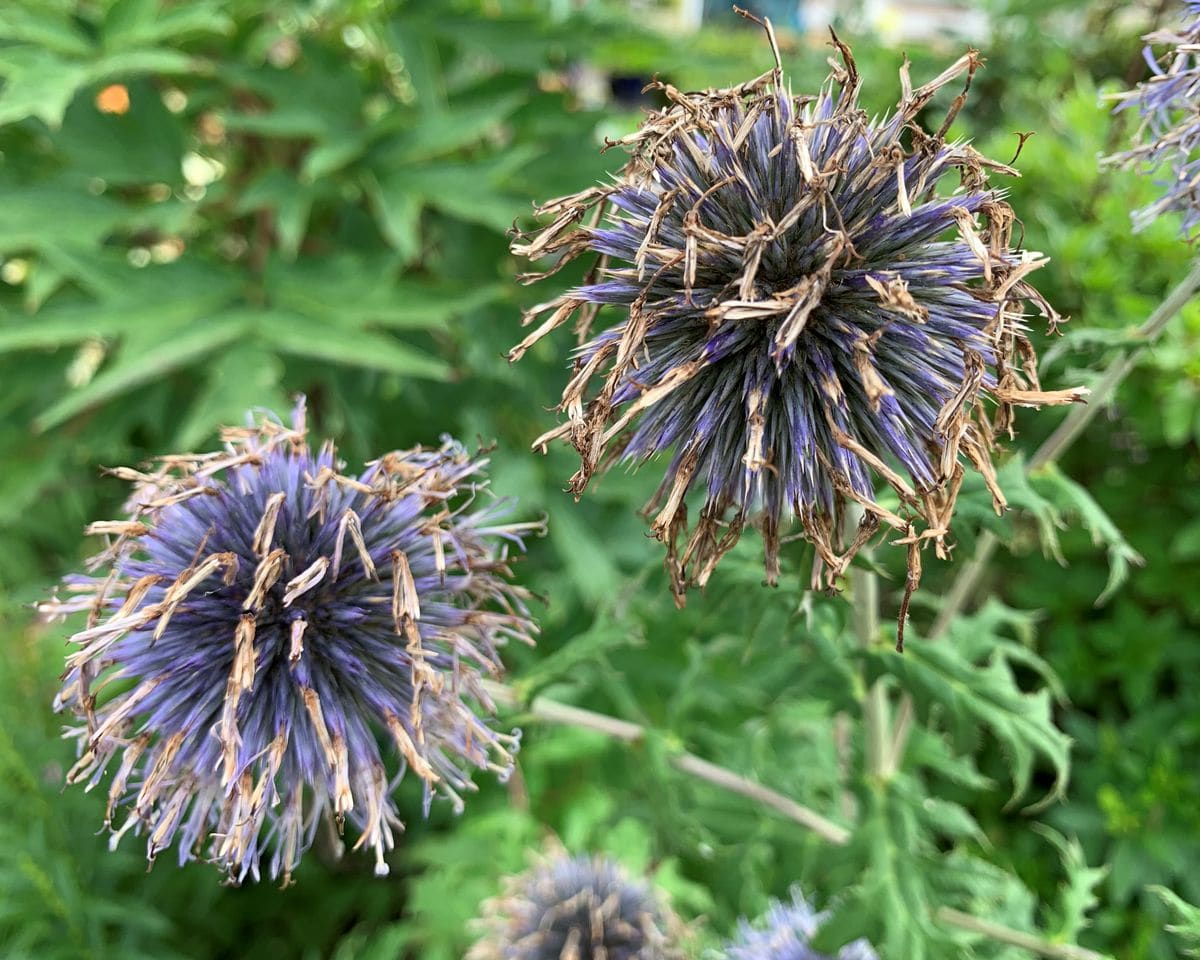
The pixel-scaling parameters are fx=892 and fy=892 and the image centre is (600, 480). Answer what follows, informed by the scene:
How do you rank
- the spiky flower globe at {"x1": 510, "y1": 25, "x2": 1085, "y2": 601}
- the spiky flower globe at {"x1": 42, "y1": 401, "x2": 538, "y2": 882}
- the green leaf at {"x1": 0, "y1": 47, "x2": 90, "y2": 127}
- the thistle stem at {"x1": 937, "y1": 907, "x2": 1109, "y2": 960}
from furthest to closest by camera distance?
the green leaf at {"x1": 0, "y1": 47, "x2": 90, "y2": 127} < the thistle stem at {"x1": 937, "y1": 907, "x2": 1109, "y2": 960} < the spiky flower globe at {"x1": 42, "y1": 401, "x2": 538, "y2": 882} < the spiky flower globe at {"x1": 510, "y1": 25, "x2": 1085, "y2": 601}

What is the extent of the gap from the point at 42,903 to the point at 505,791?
76 cm

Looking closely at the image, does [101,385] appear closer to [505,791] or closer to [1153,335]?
[505,791]

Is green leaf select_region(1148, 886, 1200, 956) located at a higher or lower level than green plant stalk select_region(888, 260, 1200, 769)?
lower

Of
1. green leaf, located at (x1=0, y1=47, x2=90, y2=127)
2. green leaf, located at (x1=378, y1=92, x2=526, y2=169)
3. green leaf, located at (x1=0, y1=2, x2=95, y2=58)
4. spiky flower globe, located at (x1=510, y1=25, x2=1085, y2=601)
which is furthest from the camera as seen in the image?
green leaf, located at (x1=378, y1=92, x2=526, y2=169)

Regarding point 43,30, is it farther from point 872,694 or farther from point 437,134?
point 872,694

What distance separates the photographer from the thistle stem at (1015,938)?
32.9 inches

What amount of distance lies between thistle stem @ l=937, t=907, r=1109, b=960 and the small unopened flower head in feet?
2.15

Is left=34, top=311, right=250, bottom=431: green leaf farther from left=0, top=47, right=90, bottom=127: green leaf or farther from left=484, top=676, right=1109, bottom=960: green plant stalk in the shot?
left=484, top=676, right=1109, bottom=960: green plant stalk

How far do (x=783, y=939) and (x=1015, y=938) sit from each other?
279 mm

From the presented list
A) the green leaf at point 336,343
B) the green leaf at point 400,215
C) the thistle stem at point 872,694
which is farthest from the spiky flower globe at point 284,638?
the green leaf at point 400,215

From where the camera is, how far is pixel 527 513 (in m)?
1.50

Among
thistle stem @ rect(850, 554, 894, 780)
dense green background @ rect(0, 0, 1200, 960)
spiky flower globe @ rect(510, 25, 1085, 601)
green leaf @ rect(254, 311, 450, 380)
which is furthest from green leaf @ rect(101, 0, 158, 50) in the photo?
thistle stem @ rect(850, 554, 894, 780)

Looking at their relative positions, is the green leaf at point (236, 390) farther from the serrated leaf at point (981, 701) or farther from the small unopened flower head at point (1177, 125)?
the small unopened flower head at point (1177, 125)

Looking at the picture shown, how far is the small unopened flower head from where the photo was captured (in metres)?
0.68
